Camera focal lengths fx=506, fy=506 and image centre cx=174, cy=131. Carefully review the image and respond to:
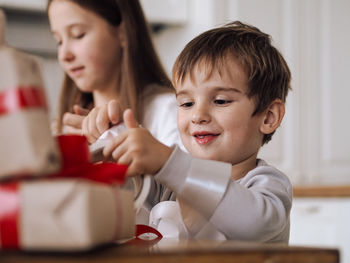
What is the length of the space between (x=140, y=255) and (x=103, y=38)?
1.21m

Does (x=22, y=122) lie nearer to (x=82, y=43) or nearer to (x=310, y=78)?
(x=82, y=43)

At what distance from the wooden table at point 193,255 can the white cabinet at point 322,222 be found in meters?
1.98

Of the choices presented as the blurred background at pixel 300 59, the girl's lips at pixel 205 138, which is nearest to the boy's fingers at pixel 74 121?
the girl's lips at pixel 205 138

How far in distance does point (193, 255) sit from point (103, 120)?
0.47 metres

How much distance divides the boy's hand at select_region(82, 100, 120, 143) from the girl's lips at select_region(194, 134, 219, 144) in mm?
133

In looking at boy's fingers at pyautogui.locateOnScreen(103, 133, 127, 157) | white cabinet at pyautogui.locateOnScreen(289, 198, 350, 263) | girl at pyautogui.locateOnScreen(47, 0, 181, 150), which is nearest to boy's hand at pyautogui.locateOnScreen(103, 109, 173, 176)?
boy's fingers at pyautogui.locateOnScreen(103, 133, 127, 157)

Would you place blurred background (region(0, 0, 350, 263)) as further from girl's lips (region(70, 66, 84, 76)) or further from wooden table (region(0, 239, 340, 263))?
wooden table (region(0, 239, 340, 263))

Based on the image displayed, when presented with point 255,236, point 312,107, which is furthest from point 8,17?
point 255,236

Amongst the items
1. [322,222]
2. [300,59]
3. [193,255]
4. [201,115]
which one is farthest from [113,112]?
[300,59]

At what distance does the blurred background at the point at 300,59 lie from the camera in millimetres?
2453

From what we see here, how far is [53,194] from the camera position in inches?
13.4

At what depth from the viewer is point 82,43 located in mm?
1441

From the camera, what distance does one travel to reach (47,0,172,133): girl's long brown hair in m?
1.46

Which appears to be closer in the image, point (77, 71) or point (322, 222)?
point (77, 71)
